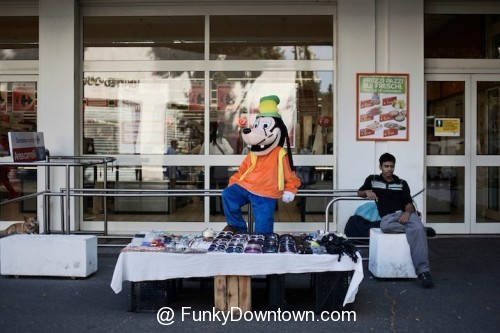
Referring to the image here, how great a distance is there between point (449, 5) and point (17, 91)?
680 cm

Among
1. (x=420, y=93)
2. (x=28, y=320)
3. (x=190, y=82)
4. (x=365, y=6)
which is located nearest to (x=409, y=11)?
(x=365, y=6)

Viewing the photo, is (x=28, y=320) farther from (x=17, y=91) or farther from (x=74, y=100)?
(x=17, y=91)

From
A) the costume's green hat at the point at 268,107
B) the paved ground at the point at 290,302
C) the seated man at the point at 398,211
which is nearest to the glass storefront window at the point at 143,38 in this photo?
the costume's green hat at the point at 268,107

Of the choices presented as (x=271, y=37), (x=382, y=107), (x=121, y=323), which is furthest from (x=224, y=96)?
(x=121, y=323)

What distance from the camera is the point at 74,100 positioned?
30.8 ft

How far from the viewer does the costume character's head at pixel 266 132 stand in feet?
21.5

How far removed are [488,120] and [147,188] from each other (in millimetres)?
5359

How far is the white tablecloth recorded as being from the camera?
538 cm

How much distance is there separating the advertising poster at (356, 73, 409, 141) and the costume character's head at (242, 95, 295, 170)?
2667 millimetres

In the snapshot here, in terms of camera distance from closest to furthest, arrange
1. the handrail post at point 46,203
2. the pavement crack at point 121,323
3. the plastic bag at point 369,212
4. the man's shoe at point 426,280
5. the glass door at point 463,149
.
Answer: the pavement crack at point 121,323, the man's shoe at point 426,280, the handrail post at point 46,203, the plastic bag at point 369,212, the glass door at point 463,149

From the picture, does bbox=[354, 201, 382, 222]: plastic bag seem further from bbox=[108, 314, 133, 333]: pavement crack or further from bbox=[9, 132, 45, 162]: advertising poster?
bbox=[9, 132, 45, 162]: advertising poster

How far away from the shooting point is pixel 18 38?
980 centimetres

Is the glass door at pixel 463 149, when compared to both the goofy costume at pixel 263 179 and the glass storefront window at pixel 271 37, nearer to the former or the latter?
the glass storefront window at pixel 271 37

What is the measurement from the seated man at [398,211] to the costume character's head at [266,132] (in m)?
1.12
